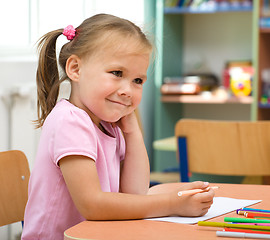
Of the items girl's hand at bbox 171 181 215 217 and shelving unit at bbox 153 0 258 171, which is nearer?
girl's hand at bbox 171 181 215 217

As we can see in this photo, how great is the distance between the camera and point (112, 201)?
1005mm

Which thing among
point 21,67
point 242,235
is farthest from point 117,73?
point 21,67

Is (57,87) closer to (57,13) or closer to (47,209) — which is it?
(47,209)

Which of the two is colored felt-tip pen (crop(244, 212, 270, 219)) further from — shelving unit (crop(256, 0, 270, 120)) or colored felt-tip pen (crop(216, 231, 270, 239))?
shelving unit (crop(256, 0, 270, 120))

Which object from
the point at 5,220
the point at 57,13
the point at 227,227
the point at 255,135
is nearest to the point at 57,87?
the point at 5,220

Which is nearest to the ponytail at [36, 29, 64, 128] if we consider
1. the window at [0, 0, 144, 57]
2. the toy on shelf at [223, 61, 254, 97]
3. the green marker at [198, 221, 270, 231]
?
the green marker at [198, 221, 270, 231]

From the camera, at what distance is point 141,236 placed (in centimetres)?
87

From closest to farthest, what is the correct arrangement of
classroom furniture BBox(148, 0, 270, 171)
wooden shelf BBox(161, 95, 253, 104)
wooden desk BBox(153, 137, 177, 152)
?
wooden desk BBox(153, 137, 177, 152) < wooden shelf BBox(161, 95, 253, 104) < classroom furniture BBox(148, 0, 270, 171)

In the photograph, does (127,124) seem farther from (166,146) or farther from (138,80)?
(166,146)

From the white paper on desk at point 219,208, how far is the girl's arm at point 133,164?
0.23 m

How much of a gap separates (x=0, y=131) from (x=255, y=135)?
1.14 meters

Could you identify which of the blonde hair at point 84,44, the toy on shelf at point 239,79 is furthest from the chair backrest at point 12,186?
the toy on shelf at point 239,79

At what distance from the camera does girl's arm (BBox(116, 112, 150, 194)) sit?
4.41 ft

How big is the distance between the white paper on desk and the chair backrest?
47 centimetres
